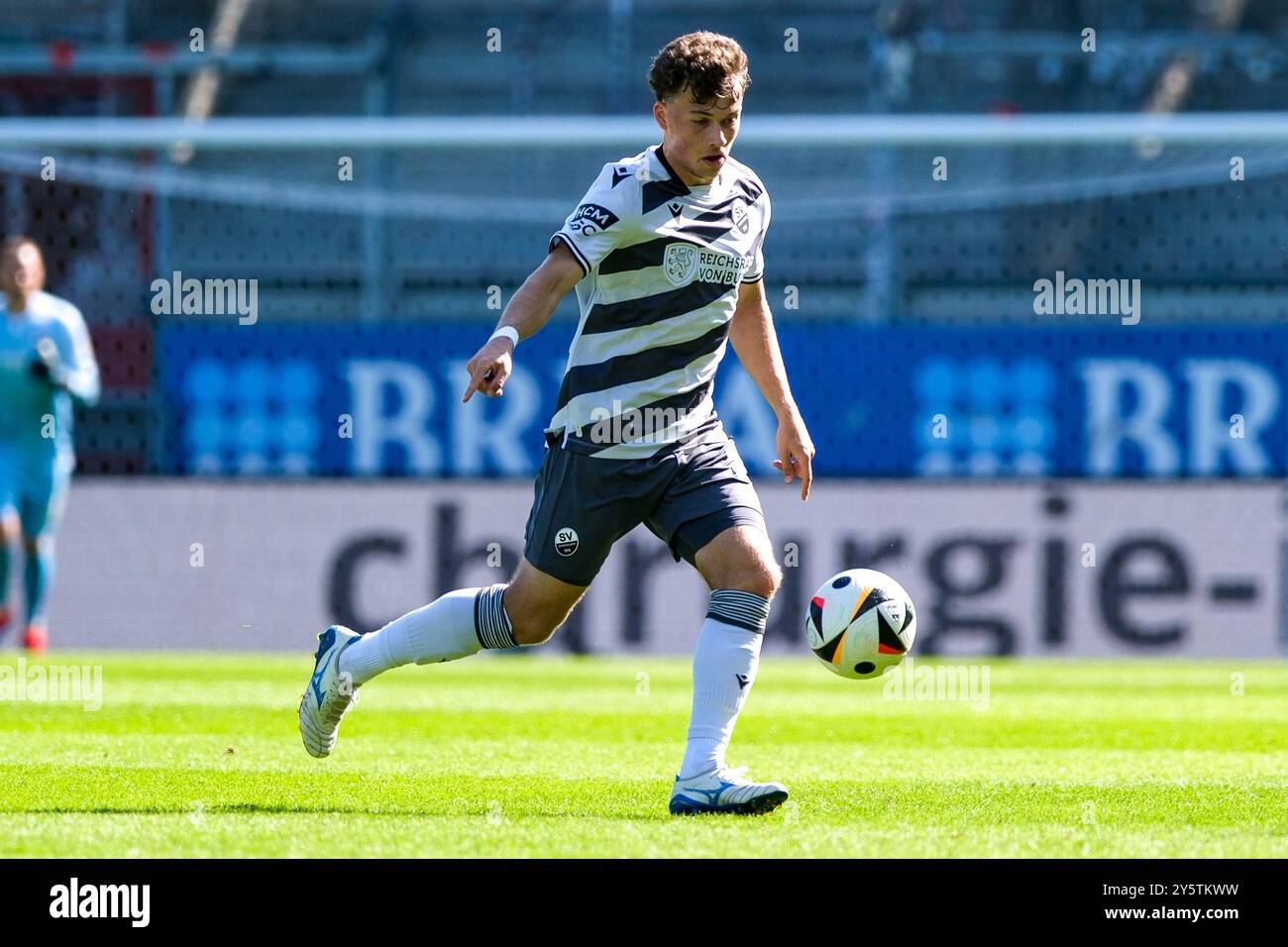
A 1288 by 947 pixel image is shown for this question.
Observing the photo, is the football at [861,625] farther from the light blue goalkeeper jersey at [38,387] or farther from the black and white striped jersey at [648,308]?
the light blue goalkeeper jersey at [38,387]

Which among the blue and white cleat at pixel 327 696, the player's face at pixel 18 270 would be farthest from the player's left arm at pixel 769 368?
the player's face at pixel 18 270

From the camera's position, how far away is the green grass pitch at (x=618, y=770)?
13.7 ft

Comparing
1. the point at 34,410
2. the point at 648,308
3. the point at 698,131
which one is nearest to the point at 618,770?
the point at 648,308

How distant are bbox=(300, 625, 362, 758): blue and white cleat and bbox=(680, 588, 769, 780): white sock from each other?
1.07m

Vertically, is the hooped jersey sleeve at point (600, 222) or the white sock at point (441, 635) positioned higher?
the hooped jersey sleeve at point (600, 222)

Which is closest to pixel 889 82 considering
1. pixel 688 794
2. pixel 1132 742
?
pixel 1132 742

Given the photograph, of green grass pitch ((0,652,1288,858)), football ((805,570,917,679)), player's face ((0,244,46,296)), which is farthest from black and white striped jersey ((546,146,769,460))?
player's face ((0,244,46,296))

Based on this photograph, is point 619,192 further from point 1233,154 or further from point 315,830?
point 1233,154

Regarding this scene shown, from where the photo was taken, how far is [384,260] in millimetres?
14500

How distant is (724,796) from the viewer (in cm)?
468

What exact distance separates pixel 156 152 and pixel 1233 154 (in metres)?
8.36

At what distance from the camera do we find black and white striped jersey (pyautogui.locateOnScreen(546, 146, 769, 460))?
4961mm

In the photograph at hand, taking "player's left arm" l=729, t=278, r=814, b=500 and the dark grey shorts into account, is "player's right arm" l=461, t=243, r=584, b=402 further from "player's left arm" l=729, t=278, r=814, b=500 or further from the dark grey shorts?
"player's left arm" l=729, t=278, r=814, b=500

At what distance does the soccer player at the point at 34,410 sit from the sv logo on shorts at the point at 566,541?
6698mm
